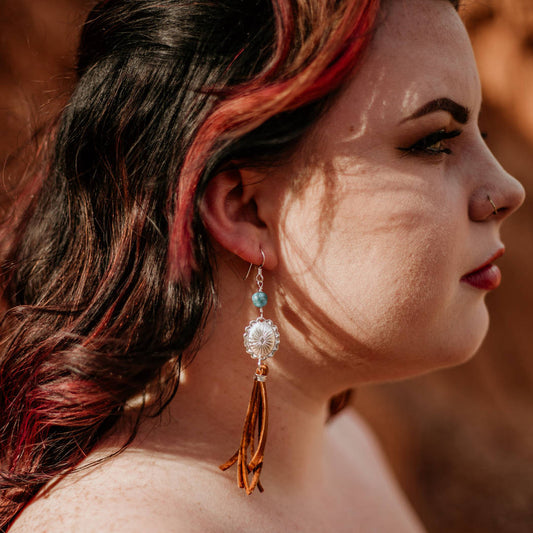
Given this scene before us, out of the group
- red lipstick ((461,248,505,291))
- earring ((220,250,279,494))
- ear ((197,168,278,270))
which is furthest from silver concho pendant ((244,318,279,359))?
red lipstick ((461,248,505,291))

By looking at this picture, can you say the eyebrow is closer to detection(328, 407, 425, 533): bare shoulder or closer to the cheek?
the cheek

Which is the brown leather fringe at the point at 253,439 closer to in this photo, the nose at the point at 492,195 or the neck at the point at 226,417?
the neck at the point at 226,417

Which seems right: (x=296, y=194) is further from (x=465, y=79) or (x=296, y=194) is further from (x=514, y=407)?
(x=514, y=407)

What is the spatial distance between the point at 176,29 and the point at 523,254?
2.63 meters

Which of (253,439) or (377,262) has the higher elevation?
(377,262)

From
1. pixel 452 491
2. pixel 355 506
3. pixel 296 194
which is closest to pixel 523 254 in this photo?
pixel 452 491

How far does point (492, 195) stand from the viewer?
111 centimetres

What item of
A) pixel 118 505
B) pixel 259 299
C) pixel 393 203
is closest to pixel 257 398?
pixel 259 299

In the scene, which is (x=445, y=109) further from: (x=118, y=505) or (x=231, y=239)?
(x=118, y=505)

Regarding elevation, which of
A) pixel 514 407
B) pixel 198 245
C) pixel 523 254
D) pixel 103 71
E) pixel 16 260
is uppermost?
pixel 103 71

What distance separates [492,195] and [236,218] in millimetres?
471

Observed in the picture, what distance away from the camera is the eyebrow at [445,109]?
1051mm

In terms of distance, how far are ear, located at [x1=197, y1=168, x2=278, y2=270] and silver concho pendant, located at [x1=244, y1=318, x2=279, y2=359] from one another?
4.4 inches

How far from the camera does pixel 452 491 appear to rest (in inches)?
105
